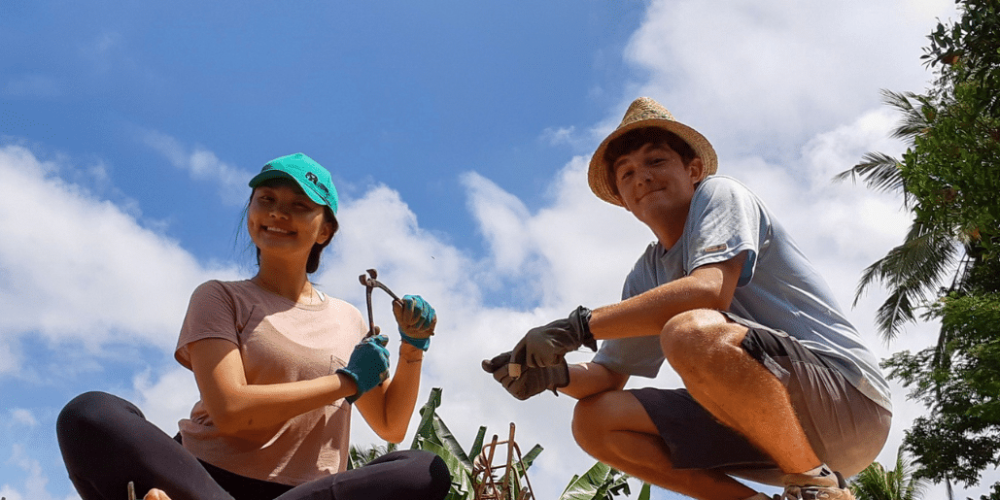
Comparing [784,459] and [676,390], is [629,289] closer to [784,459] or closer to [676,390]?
[676,390]

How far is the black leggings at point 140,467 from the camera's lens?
230 centimetres

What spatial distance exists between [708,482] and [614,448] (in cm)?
32

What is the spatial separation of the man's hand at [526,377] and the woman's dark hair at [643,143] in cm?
85

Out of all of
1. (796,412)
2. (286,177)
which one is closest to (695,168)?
(796,412)

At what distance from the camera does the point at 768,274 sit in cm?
283

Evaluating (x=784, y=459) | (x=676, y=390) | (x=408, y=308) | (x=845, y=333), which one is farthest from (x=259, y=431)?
(x=845, y=333)

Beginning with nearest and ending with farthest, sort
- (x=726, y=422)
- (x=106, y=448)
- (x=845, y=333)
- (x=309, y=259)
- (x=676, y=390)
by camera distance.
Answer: (x=106, y=448), (x=726, y=422), (x=845, y=333), (x=676, y=390), (x=309, y=259)

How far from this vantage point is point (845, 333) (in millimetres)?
2744

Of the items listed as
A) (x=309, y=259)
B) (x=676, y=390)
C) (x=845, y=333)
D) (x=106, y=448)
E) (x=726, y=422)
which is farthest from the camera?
(x=309, y=259)

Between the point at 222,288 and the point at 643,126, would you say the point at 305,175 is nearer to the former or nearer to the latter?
the point at 222,288

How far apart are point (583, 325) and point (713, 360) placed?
1.33 feet

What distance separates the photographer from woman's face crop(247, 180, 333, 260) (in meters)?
2.93

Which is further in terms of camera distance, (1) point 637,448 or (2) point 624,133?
(2) point 624,133

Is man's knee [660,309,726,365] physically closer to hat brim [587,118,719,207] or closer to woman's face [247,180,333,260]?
hat brim [587,118,719,207]
